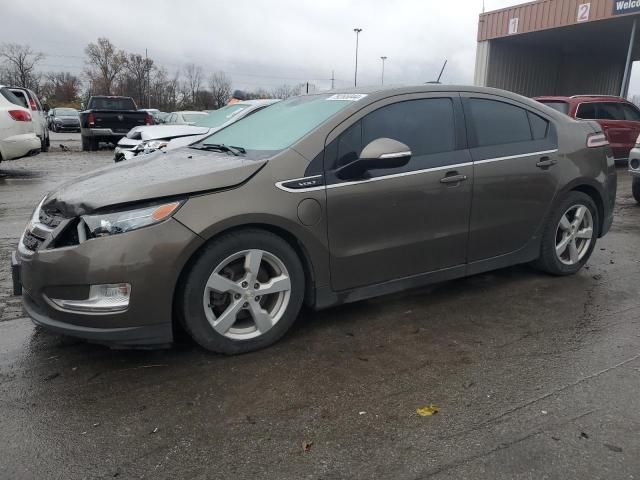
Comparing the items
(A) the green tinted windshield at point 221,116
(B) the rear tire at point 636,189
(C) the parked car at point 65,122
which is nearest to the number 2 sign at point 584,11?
(B) the rear tire at point 636,189

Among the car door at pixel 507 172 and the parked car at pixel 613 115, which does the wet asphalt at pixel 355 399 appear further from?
the parked car at pixel 613 115

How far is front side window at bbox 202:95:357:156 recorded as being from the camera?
Answer: 3442 mm

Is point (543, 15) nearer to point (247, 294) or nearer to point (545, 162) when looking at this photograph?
point (545, 162)

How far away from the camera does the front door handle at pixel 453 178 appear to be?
3.65 m

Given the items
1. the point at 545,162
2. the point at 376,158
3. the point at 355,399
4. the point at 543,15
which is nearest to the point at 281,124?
the point at 376,158

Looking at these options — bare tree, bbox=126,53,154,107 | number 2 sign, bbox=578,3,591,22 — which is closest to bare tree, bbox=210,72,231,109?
bare tree, bbox=126,53,154,107

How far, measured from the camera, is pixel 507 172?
3959 mm

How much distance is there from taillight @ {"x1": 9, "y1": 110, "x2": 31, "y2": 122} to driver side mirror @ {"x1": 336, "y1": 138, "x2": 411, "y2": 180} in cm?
942

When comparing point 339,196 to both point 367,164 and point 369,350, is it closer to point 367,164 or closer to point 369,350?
point 367,164

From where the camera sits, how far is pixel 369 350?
3.21 metres

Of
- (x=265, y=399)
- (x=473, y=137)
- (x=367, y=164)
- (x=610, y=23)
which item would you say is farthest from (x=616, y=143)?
(x=265, y=399)

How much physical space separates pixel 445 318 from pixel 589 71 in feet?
87.6

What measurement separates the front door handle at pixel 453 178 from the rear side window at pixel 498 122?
343 millimetres

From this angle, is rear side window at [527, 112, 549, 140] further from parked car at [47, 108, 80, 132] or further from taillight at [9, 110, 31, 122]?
parked car at [47, 108, 80, 132]
